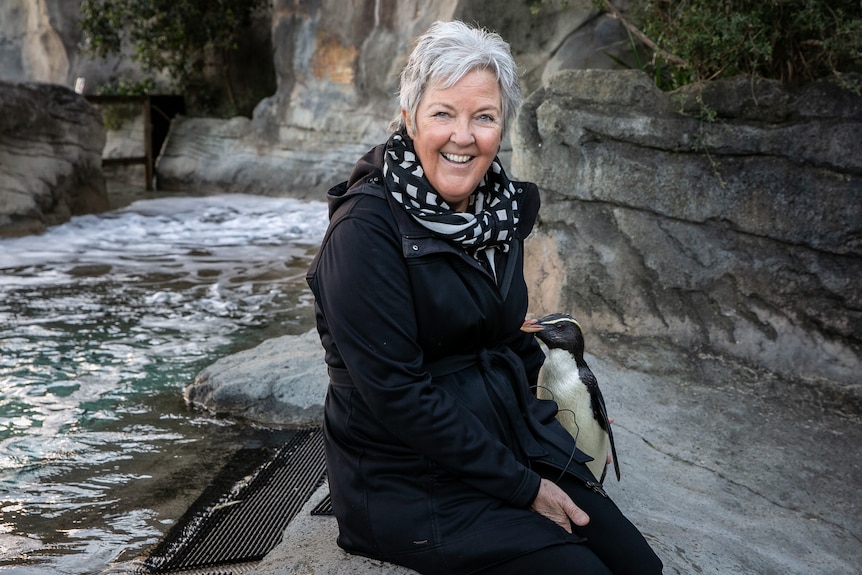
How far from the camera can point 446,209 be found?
6.66ft

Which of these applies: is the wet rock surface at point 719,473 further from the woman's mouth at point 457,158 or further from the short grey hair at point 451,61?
the short grey hair at point 451,61

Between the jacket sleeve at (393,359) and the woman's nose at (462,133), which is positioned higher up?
the woman's nose at (462,133)

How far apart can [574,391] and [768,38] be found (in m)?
2.53

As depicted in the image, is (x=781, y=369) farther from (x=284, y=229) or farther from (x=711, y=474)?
(x=284, y=229)

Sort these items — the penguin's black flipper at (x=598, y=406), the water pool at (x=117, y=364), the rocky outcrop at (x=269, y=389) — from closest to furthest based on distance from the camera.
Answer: the penguin's black flipper at (x=598, y=406) → the water pool at (x=117, y=364) → the rocky outcrop at (x=269, y=389)

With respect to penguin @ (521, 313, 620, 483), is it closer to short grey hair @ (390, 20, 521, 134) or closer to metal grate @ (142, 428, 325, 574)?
short grey hair @ (390, 20, 521, 134)

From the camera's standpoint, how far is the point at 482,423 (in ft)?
6.57

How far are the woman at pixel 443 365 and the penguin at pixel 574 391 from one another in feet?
1.59

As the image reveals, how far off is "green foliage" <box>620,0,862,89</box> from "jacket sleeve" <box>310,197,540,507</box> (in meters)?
2.95

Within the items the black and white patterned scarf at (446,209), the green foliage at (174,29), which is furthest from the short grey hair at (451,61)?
the green foliage at (174,29)

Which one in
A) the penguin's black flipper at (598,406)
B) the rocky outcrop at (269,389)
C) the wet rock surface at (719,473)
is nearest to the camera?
the wet rock surface at (719,473)

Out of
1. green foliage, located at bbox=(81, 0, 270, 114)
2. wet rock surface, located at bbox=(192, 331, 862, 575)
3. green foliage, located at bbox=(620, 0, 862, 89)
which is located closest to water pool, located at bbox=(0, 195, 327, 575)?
wet rock surface, located at bbox=(192, 331, 862, 575)

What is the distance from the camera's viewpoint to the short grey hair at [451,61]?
1.99 metres

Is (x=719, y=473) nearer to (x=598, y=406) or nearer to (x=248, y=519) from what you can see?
(x=598, y=406)
